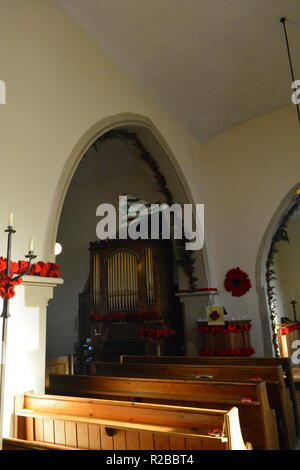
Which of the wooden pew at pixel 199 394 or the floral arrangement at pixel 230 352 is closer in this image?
the wooden pew at pixel 199 394

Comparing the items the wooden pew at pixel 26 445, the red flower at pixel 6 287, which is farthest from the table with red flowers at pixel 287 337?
the red flower at pixel 6 287

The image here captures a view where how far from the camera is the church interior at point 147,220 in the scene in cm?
267

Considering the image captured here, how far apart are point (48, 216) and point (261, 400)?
233cm

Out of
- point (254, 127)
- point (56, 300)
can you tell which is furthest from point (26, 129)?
point (56, 300)

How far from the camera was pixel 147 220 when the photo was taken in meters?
7.28

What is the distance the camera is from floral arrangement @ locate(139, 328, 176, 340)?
611cm

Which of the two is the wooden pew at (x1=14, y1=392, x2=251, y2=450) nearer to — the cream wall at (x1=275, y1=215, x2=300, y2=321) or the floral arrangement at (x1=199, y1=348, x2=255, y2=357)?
the floral arrangement at (x1=199, y1=348, x2=255, y2=357)

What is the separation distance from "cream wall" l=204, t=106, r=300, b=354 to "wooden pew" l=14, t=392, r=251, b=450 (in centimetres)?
402

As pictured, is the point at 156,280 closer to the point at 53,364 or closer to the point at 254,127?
the point at 53,364

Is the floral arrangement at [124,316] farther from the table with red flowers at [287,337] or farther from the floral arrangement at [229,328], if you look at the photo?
the table with red flowers at [287,337]

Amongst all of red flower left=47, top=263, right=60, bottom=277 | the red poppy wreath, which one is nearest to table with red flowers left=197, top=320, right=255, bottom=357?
the red poppy wreath

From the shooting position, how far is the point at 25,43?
3398 millimetres

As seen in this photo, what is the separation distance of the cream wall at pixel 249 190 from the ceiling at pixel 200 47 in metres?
0.55

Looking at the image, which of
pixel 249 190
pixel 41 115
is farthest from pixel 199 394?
pixel 249 190
